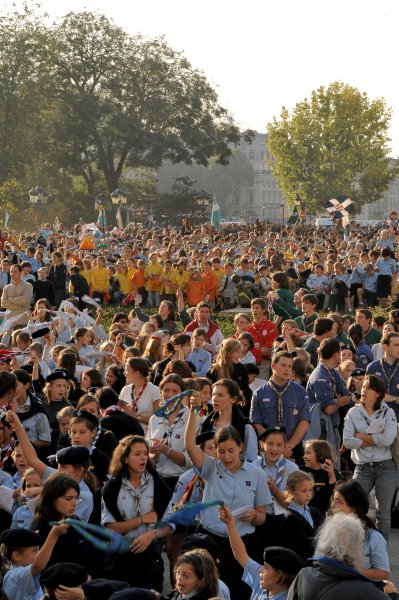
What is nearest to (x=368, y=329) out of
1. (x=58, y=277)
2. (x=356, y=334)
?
(x=356, y=334)

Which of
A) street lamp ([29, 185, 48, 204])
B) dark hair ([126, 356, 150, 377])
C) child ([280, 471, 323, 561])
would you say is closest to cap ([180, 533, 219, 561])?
child ([280, 471, 323, 561])

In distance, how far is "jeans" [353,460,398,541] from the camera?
10.3m

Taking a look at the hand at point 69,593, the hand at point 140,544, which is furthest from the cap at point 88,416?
the hand at point 69,593

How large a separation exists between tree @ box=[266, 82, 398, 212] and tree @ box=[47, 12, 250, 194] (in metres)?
18.1

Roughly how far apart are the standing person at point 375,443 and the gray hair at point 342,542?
14.8 ft

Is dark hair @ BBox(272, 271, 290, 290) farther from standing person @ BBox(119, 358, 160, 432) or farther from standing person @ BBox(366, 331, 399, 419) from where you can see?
standing person @ BBox(119, 358, 160, 432)

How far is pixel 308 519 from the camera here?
8266 mm

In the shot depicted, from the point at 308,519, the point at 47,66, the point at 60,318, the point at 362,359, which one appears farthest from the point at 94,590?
the point at 47,66

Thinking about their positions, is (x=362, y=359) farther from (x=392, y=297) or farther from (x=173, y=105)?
(x=173, y=105)

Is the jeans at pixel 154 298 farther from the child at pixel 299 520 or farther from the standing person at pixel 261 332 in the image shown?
the child at pixel 299 520

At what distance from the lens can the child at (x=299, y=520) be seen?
799cm

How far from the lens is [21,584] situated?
7320 mm

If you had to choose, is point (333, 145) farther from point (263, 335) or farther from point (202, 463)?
point (202, 463)

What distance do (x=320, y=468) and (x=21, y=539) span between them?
2.79 meters
